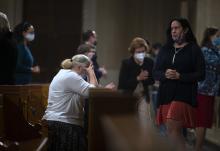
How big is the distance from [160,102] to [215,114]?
102 inches

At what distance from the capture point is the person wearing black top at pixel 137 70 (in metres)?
6.83

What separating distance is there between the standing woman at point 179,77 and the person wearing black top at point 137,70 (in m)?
1.13

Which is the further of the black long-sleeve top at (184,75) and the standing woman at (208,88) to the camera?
the standing woman at (208,88)

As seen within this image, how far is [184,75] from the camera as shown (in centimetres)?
552

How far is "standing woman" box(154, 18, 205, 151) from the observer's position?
18.0 feet

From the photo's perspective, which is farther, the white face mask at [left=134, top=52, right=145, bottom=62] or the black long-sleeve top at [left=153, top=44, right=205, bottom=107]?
the white face mask at [left=134, top=52, right=145, bottom=62]

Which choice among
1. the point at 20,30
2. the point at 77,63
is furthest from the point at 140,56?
the point at 20,30

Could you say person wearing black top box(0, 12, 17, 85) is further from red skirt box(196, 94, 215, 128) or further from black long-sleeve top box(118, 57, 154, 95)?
red skirt box(196, 94, 215, 128)

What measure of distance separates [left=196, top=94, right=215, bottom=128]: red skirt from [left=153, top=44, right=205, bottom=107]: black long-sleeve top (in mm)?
1295

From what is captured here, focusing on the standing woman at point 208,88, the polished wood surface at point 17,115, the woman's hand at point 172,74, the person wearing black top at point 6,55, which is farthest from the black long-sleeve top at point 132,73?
the person wearing black top at point 6,55

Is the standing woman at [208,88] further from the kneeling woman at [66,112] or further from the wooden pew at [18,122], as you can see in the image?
the wooden pew at [18,122]

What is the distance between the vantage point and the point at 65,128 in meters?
5.47

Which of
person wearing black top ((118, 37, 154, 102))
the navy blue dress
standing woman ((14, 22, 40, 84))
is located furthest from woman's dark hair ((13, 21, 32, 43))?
person wearing black top ((118, 37, 154, 102))

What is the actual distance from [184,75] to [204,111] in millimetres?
1452
